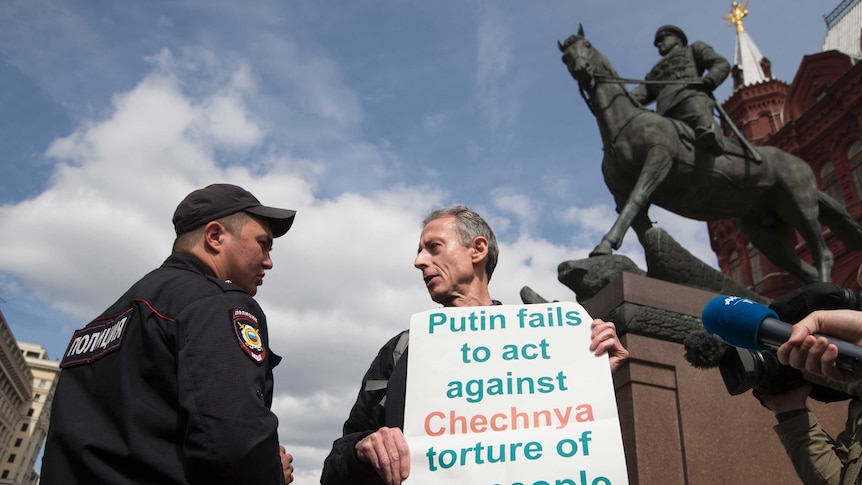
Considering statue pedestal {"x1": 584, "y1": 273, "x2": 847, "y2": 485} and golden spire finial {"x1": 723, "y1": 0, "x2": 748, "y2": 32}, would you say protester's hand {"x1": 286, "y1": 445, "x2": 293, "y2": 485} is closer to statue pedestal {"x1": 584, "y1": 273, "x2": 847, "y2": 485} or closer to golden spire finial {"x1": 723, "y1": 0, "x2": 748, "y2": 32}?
statue pedestal {"x1": 584, "y1": 273, "x2": 847, "y2": 485}

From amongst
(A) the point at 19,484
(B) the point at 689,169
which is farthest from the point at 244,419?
(A) the point at 19,484

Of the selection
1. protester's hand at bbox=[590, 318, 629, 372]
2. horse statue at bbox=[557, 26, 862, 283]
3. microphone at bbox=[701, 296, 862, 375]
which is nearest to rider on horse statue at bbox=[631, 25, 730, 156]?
horse statue at bbox=[557, 26, 862, 283]

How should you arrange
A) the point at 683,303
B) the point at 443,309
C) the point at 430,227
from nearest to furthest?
the point at 443,309, the point at 430,227, the point at 683,303

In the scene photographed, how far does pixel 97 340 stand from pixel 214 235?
410mm

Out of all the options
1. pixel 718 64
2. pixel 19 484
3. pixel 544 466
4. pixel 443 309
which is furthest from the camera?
Result: pixel 19 484

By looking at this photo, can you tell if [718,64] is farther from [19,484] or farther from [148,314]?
[19,484]

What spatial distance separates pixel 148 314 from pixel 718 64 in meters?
7.34

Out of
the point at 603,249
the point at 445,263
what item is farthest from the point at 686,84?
the point at 445,263

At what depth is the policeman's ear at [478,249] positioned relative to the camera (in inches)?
86.8

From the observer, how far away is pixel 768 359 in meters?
1.95

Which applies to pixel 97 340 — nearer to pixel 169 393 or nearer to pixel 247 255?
pixel 169 393

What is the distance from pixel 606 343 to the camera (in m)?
1.76

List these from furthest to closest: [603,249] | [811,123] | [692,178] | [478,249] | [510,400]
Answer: [811,123] < [692,178] < [603,249] < [478,249] < [510,400]

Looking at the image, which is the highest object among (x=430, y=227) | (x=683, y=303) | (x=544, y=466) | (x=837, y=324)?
(x=683, y=303)
